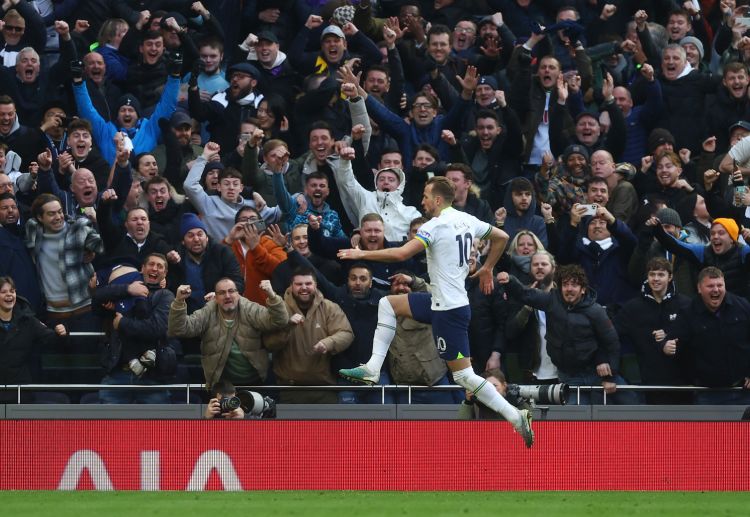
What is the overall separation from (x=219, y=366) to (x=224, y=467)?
1422 mm

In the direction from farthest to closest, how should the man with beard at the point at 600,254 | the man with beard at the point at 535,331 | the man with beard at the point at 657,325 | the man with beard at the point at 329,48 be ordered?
the man with beard at the point at 329,48 → the man with beard at the point at 600,254 → the man with beard at the point at 535,331 → the man with beard at the point at 657,325

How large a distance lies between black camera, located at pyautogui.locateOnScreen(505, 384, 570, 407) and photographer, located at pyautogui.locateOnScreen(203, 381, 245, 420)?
245 cm

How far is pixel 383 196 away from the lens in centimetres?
1595

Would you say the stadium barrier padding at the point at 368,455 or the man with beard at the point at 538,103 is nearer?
the stadium barrier padding at the point at 368,455

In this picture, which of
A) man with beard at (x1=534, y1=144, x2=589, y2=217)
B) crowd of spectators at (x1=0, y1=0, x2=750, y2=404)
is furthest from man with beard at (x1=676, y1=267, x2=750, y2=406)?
man with beard at (x1=534, y1=144, x2=589, y2=217)

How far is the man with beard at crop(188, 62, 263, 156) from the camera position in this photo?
17656mm

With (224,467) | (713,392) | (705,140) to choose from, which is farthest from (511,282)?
(705,140)

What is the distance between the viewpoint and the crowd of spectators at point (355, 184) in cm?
1430

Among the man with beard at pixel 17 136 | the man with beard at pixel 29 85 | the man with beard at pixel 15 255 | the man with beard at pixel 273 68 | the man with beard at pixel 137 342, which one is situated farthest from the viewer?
the man with beard at pixel 273 68

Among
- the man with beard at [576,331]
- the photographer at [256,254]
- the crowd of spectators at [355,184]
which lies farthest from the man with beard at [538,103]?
the photographer at [256,254]

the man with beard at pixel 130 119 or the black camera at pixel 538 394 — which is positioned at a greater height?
the man with beard at pixel 130 119

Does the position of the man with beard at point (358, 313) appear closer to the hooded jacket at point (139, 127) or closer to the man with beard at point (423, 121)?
the man with beard at point (423, 121)

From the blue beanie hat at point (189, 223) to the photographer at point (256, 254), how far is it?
314 millimetres

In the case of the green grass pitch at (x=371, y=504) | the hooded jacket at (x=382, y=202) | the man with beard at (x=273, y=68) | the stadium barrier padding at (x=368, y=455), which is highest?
the man with beard at (x=273, y=68)
